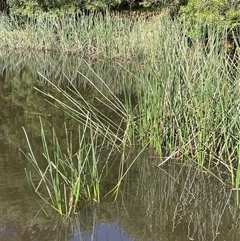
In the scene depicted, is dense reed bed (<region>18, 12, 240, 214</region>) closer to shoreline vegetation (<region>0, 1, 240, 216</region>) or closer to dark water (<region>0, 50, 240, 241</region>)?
shoreline vegetation (<region>0, 1, 240, 216</region>)

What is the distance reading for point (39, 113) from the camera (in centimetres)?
522

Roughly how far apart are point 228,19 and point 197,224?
520 cm

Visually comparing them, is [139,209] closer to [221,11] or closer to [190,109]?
[190,109]

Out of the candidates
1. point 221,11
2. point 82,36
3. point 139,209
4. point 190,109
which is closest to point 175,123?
point 190,109

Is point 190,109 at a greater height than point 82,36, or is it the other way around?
point 190,109

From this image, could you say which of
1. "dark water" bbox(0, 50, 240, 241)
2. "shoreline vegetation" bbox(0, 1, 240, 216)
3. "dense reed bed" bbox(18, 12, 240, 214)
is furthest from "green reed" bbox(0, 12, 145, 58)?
"dark water" bbox(0, 50, 240, 241)

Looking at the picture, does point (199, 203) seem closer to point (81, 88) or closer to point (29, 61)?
point (81, 88)

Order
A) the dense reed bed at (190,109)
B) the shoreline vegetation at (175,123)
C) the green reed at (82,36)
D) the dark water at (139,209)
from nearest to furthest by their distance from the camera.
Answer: the dark water at (139,209)
the shoreline vegetation at (175,123)
the dense reed bed at (190,109)
the green reed at (82,36)

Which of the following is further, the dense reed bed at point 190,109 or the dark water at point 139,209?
the dense reed bed at point 190,109

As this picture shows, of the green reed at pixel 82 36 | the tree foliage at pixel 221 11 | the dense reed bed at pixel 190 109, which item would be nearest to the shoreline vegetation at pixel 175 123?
the dense reed bed at pixel 190 109

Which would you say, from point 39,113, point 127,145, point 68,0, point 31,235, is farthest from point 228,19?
point 68,0

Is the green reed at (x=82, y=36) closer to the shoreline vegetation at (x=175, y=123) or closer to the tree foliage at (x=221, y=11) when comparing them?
the tree foliage at (x=221, y=11)

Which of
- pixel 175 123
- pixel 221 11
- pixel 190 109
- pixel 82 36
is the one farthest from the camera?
pixel 82 36

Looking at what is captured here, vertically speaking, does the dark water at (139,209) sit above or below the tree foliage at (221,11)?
below
